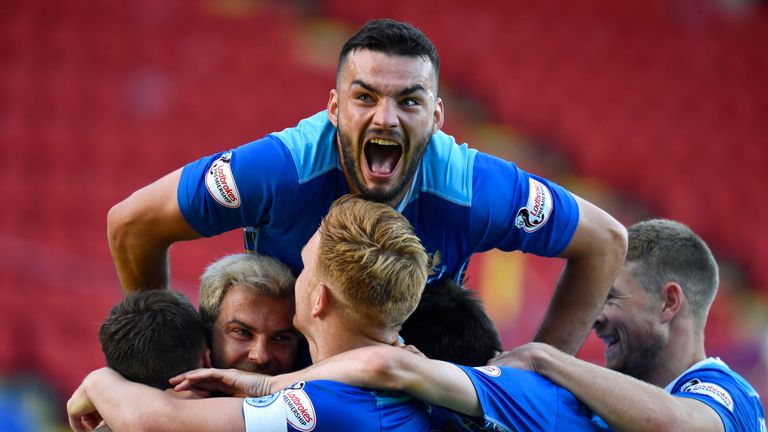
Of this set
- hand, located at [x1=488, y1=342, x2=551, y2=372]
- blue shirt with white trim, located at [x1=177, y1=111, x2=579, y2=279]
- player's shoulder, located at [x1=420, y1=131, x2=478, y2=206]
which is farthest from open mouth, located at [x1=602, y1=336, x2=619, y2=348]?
player's shoulder, located at [x1=420, y1=131, x2=478, y2=206]

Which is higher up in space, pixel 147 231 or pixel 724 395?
pixel 147 231

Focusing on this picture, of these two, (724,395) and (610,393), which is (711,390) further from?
(610,393)

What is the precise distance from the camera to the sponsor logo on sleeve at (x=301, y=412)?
3.33 meters

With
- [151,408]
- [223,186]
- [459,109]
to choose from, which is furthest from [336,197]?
[459,109]

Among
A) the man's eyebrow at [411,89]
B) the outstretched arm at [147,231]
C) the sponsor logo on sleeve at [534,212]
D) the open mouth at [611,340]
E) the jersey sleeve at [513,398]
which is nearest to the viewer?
the jersey sleeve at [513,398]

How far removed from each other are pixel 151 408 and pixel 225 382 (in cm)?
28

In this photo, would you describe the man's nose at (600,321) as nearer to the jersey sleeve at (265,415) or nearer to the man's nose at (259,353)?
the man's nose at (259,353)

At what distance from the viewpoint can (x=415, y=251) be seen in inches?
140

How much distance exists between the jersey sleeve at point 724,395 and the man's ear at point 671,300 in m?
0.30

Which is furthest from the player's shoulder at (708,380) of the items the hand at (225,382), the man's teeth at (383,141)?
the hand at (225,382)

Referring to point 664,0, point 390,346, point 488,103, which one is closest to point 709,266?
point 390,346

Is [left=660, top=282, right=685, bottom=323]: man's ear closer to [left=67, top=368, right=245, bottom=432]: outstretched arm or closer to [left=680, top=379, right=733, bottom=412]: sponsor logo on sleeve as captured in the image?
[left=680, top=379, right=733, bottom=412]: sponsor logo on sleeve

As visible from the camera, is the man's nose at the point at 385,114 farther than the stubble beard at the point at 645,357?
No

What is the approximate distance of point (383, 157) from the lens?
4.14 m
